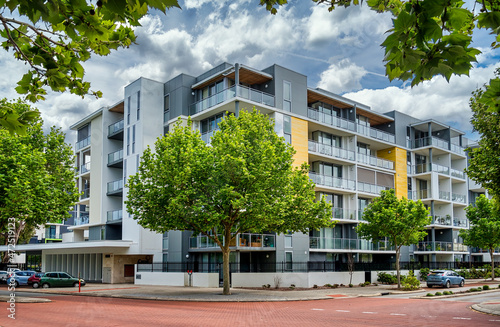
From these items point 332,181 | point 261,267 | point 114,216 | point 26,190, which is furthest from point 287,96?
point 26,190

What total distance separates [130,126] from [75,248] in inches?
457

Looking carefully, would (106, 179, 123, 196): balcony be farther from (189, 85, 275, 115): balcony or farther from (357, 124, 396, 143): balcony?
(357, 124, 396, 143): balcony

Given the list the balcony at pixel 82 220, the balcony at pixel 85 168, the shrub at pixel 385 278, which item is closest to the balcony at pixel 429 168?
the shrub at pixel 385 278

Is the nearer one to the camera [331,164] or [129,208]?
[129,208]

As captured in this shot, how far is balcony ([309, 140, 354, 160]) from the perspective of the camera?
41.3 m

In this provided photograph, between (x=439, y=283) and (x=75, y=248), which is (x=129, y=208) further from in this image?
(x=439, y=283)

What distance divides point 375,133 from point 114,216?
25.0m

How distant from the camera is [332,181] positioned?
42.1 metres

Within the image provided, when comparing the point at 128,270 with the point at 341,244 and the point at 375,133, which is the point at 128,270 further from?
the point at 375,133

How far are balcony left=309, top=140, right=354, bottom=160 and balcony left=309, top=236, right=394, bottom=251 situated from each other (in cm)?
706

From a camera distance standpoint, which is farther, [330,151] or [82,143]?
[82,143]

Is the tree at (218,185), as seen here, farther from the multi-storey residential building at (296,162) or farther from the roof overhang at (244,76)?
the roof overhang at (244,76)

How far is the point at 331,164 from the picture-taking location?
43.7m

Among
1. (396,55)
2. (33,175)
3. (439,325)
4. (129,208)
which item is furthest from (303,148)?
(396,55)
